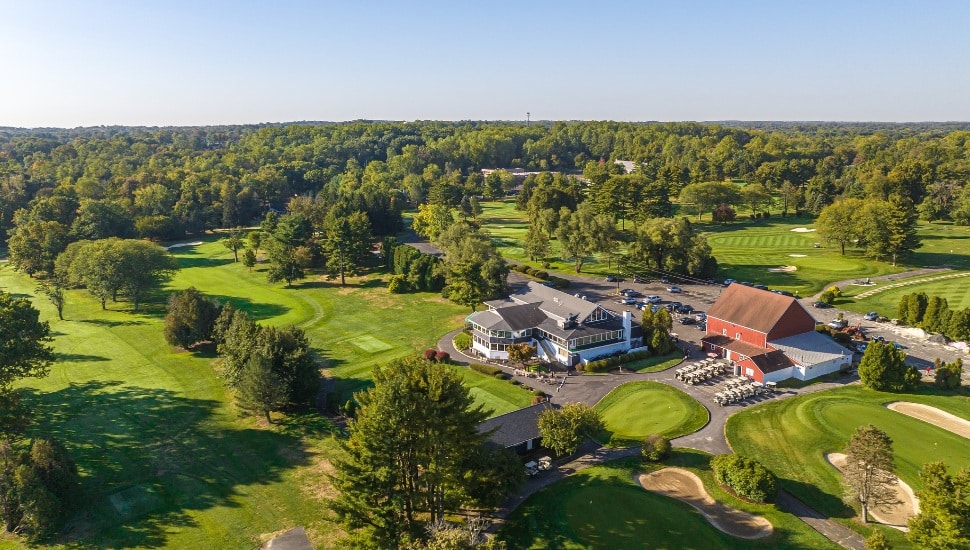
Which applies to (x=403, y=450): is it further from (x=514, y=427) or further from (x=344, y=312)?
(x=344, y=312)

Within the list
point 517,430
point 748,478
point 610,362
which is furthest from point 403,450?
point 610,362

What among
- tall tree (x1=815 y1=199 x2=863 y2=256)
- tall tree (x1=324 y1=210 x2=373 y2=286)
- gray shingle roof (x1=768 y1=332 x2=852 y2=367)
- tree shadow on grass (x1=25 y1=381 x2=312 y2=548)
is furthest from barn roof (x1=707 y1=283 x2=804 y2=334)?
tall tree (x1=324 y1=210 x2=373 y2=286)

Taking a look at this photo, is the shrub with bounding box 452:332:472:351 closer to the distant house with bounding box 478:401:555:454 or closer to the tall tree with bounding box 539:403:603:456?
the distant house with bounding box 478:401:555:454

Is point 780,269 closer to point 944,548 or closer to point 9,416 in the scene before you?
point 944,548

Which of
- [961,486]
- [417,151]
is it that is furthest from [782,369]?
[417,151]

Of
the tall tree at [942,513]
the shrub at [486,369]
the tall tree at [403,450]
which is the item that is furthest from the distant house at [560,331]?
the tall tree at [942,513]

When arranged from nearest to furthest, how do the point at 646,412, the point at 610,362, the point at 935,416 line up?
the point at 935,416, the point at 646,412, the point at 610,362
